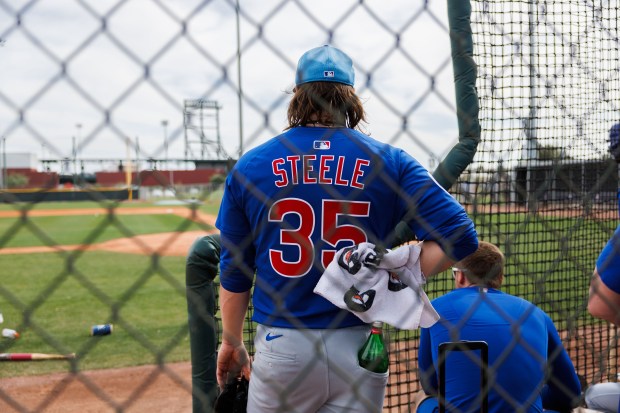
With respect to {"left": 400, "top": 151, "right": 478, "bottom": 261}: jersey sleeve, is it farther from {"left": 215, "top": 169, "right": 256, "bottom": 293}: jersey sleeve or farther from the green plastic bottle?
{"left": 215, "top": 169, "right": 256, "bottom": 293}: jersey sleeve

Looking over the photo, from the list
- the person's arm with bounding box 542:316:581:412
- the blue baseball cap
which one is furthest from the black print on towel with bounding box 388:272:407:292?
the person's arm with bounding box 542:316:581:412

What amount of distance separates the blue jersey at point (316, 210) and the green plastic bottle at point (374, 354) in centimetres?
10

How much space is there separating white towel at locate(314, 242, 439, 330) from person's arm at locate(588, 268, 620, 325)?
0.79 meters

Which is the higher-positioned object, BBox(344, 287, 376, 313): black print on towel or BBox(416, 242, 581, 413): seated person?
BBox(344, 287, 376, 313): black print on towel

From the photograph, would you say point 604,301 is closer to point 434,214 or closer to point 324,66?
point 434,214

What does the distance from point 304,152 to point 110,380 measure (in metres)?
4.21

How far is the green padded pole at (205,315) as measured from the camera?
2.54 m

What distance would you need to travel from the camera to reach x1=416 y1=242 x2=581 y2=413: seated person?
240 cm

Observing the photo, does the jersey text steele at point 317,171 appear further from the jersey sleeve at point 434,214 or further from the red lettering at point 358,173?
the jersey sleeve at point 434,214

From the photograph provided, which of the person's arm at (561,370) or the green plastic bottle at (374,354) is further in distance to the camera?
the person's arm at (561,370)

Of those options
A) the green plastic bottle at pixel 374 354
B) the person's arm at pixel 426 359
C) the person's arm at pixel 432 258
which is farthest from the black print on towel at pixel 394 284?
the person's arm at pixel 426 359

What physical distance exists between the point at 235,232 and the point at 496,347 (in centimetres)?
126

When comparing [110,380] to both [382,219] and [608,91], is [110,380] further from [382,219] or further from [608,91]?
[608,91]

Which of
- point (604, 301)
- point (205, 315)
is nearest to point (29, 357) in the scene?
Answer: point (205, 315)
